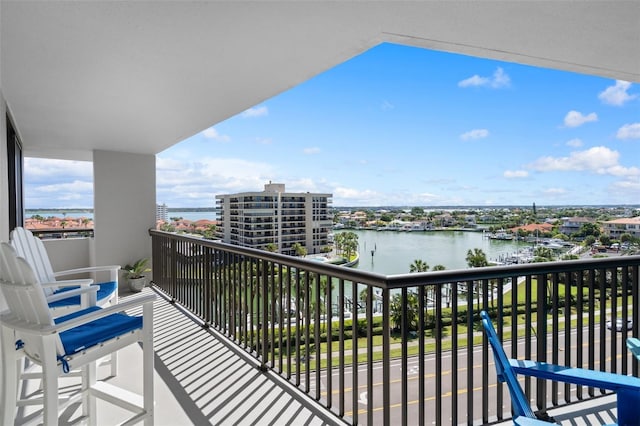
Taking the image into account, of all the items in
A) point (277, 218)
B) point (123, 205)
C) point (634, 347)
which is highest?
point (123, 205)

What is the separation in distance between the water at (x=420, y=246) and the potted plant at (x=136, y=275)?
30.0 feet

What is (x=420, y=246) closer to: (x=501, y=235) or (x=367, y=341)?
(x=501, y=235)

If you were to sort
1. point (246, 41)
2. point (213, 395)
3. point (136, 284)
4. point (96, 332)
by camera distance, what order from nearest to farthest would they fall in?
1. point (96, 332)
2. point (246, 41)
3. point (213, 395)
4. point (136, 284)

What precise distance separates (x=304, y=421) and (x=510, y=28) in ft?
8.53

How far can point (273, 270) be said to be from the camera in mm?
2738

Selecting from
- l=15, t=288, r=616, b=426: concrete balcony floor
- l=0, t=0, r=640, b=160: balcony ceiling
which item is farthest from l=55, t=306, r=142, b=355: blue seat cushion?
l=0, t=0, r=640, b=160: balcony ceiling

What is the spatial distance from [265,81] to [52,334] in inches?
88.5

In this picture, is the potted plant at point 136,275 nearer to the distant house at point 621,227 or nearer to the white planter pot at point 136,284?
the white planter pot at point 136,284

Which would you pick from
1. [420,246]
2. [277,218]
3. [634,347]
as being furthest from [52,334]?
[420,246]

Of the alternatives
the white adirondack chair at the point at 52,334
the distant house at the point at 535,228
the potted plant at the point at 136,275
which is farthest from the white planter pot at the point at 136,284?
the distant house at the point at 535,228

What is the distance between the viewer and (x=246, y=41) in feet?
7.38

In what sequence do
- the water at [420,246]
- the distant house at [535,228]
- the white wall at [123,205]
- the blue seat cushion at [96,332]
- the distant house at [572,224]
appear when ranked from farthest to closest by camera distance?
the water at [420,246] < the distant house at [535,228] < the distant house at [572,224] < the white wall at [123,205] < the blue seat cushion at [96,332]

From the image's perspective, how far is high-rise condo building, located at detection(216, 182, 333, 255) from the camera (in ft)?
34.5

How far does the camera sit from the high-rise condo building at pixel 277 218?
1051 centimetres
